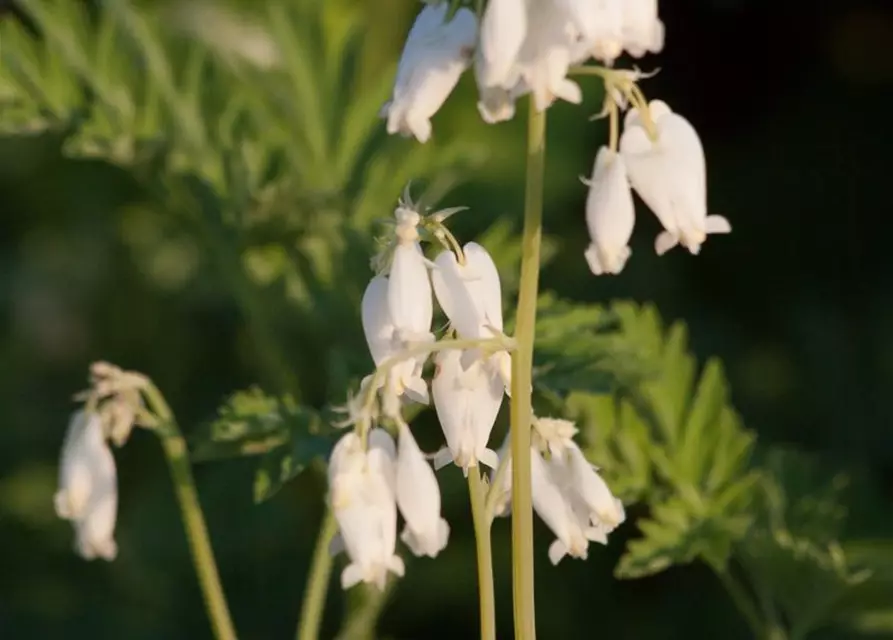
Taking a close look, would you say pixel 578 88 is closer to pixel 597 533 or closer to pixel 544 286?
pixel 597 533

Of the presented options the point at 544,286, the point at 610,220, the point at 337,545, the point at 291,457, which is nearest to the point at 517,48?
the point at 610,220

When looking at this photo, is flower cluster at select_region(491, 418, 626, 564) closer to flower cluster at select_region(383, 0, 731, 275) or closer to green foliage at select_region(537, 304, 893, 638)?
A: flower cluster at select_region(383, 0, 731, 275)

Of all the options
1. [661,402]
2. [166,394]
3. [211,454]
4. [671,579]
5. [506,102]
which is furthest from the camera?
[166,394]

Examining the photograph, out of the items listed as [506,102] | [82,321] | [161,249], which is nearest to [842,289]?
[161,249]

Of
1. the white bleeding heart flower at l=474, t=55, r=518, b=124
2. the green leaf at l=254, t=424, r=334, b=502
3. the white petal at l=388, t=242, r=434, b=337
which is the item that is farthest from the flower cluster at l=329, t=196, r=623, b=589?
the green leaf at l=254, t=424, r=334, b=502

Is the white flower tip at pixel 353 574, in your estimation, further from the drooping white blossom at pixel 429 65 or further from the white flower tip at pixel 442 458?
the drooping white blossom at pixel 429 65

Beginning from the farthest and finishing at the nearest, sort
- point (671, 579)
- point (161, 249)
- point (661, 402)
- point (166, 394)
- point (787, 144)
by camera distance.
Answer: point (787, 144) < point (161, 249) < point (166, 394) < point (671, 579) < point (661, 402)

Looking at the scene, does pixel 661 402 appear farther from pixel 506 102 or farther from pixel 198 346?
pixel 198 346

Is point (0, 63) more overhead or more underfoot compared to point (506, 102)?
more overhead
